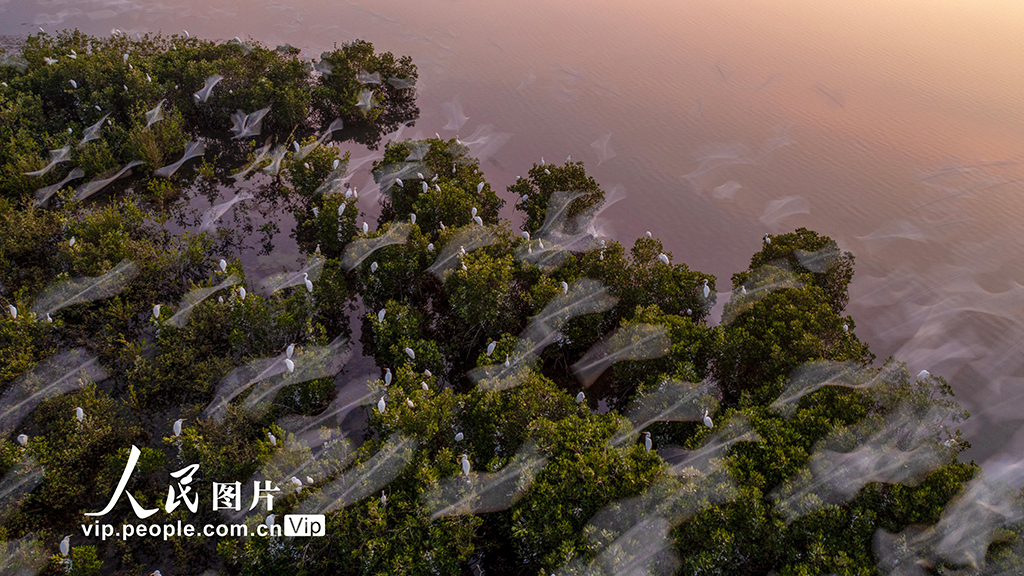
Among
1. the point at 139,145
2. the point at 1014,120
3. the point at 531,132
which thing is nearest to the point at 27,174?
the point at 139,145

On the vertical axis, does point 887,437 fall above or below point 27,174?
above

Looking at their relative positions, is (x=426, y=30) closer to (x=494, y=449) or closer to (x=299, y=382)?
(x=299, y=382)

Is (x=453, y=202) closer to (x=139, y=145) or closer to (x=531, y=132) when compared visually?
(x=531, y=132)

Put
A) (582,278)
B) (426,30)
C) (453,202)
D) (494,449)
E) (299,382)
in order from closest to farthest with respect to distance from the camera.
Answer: (494,449), (299,382), (582,278), (453,202), (426,30)

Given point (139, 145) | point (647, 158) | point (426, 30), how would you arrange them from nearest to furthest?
point (139, 145) → point (647, 158) → point (426, 30)

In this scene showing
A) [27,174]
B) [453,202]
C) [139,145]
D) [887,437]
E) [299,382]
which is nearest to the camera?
[887,437]

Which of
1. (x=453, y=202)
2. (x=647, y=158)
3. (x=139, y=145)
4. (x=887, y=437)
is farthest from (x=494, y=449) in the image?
(x=139, y=145)

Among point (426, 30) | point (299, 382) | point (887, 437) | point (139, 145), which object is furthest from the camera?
point (426, 30)

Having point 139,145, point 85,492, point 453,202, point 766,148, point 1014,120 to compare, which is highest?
point 1014,120

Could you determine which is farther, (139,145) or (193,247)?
(139,145)
